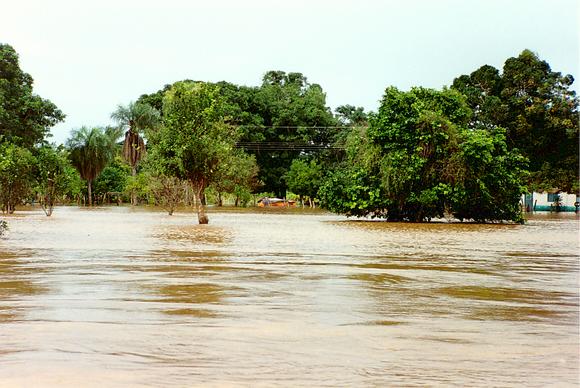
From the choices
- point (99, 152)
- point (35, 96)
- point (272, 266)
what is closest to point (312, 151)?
point (99, 152)

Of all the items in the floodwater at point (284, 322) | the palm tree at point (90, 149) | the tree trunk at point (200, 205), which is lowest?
the floodwater at point (284, 322)

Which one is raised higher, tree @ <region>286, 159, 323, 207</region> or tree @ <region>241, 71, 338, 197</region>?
tree @ <region>241, 71, 338, 197</region>

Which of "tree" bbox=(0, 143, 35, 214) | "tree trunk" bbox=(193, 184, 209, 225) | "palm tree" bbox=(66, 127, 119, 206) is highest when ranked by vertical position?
"palm tree" bbox=(66, 127, 119, 206)

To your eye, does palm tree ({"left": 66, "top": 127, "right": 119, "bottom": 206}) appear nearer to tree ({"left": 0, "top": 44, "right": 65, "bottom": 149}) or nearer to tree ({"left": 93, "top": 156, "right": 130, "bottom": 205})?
tree ({"left": 93, "top": 156, "right": 130, "bottom": 205})

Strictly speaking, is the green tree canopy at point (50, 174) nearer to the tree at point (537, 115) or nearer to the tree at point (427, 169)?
the tree at point (427, 169)

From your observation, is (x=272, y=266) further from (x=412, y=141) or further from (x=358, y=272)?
(x=412, y=141)

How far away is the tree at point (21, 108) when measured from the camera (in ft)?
140

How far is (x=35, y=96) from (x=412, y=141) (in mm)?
23046

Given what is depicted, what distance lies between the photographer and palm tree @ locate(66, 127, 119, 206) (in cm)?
6975

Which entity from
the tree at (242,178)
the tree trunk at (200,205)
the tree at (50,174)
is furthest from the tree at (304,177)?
the tree trunk at (200,205)

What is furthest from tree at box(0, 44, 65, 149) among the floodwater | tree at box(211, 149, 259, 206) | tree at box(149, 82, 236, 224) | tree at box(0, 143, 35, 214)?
the floodwater

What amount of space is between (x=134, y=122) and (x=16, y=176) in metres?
29.0

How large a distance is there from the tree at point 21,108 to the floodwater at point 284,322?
3147 centimetres

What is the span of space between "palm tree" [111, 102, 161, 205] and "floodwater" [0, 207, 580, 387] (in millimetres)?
54869
